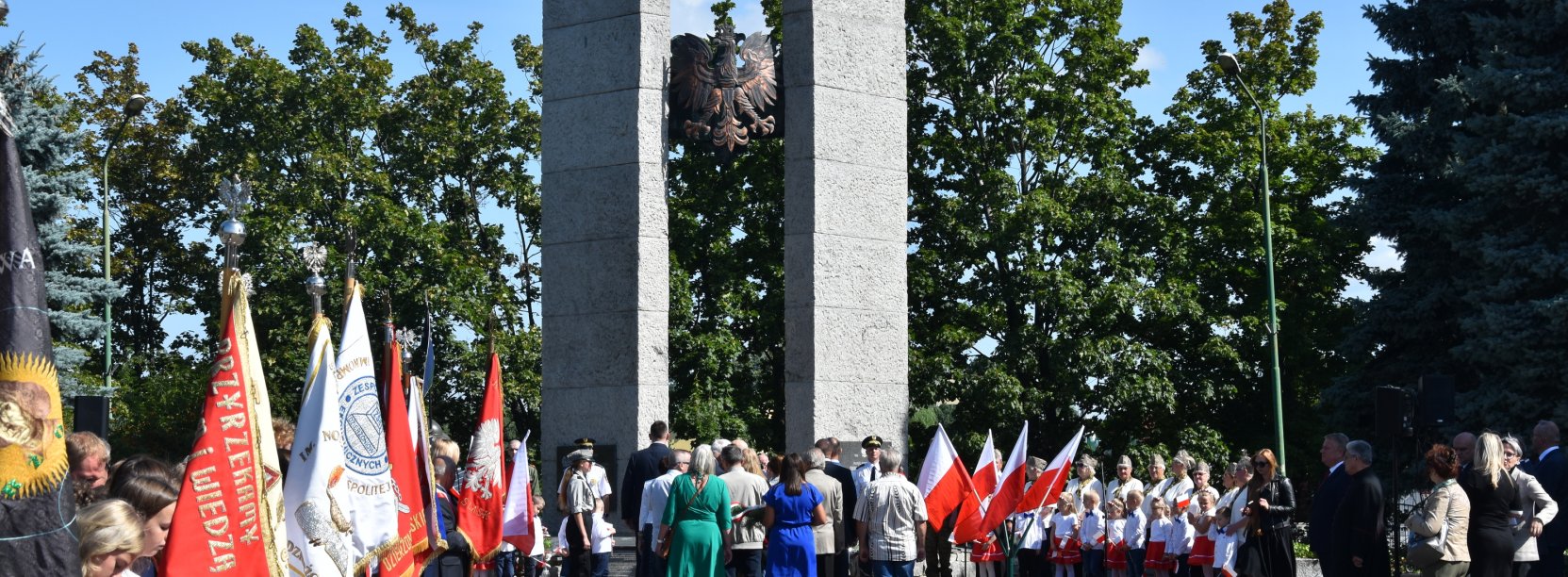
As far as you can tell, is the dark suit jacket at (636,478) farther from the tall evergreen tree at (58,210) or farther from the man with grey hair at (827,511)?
the tall evergreen tree at (58,210)

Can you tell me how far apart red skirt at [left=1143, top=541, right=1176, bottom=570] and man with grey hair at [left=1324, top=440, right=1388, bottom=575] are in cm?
443

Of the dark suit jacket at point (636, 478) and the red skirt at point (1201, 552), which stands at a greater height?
the dark suit jacket at point (636, 478)

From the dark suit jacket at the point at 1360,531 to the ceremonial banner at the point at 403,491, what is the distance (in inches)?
235

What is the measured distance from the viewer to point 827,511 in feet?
42.7

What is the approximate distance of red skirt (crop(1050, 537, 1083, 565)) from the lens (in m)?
16.9

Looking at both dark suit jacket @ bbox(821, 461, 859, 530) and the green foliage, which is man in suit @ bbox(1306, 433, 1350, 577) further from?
the green foliage

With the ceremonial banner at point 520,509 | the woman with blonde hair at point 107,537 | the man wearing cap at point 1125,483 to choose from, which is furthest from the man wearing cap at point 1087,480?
the woman with blonde hair at point 107,537

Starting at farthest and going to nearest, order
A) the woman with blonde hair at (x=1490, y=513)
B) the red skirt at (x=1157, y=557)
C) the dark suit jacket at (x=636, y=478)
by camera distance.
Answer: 1. the red skirt at (x=1157, y=557)
2. the dark suit jacket at (x=636, y=478)
3. the woman with blonde hair at (x=1490, y=513)

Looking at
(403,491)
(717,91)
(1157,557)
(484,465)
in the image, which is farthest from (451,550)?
(1157,557)

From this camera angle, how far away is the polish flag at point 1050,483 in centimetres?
1429

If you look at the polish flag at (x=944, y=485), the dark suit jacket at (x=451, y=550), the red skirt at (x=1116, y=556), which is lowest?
the red skirt at (x=1116, y=556)

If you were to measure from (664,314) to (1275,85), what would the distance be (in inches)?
763

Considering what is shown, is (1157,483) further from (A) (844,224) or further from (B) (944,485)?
(A) (844,224)

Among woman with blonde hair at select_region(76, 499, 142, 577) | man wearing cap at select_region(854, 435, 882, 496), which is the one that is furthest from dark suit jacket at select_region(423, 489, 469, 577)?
woman with blonde hair at select_region(76, 499, 142, 577)
